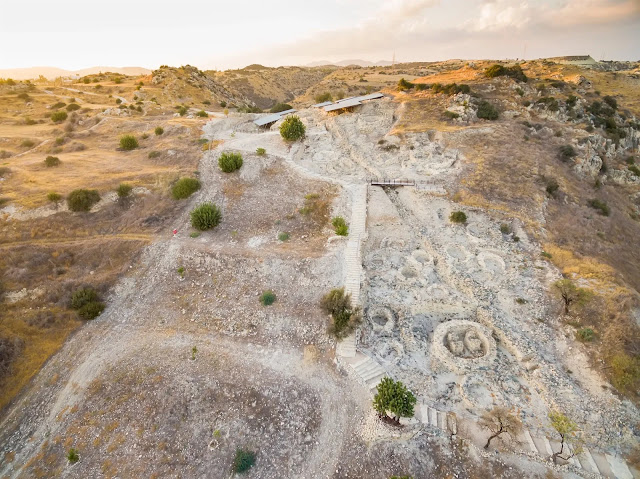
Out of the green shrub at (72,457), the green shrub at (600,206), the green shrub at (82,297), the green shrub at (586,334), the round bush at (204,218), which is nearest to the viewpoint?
the green shrub at (72,457)

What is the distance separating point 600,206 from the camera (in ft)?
116

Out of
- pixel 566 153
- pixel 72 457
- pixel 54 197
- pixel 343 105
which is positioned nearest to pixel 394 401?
pixel 72 457

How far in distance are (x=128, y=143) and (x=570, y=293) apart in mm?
49591

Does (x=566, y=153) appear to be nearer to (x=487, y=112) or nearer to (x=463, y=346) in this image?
(x=487, y=112)

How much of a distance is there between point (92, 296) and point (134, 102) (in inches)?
2101

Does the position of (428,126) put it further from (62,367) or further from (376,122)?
(62,367)

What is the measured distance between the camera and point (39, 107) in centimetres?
6175

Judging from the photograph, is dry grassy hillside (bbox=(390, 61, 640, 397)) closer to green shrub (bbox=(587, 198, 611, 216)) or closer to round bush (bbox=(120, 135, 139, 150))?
green shrub (bbox=(587, 198, 611, 216))

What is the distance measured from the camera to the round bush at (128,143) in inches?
1684

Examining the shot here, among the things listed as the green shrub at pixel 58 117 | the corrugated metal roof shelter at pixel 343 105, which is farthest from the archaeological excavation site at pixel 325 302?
the green shrub at pixel 58 117

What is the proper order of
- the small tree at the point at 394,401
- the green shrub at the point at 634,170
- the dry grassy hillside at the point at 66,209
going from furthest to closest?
the green shrub at the point at 634,170 < the dry grassy hillside at the point at 66,209 < the small tree at the point at 394,401

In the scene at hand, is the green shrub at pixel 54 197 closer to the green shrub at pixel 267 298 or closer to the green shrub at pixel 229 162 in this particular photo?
the green shrub at pixel 229 162

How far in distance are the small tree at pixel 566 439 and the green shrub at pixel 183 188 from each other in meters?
33.5

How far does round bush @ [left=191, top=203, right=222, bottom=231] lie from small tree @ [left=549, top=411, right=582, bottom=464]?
27.4 metres
